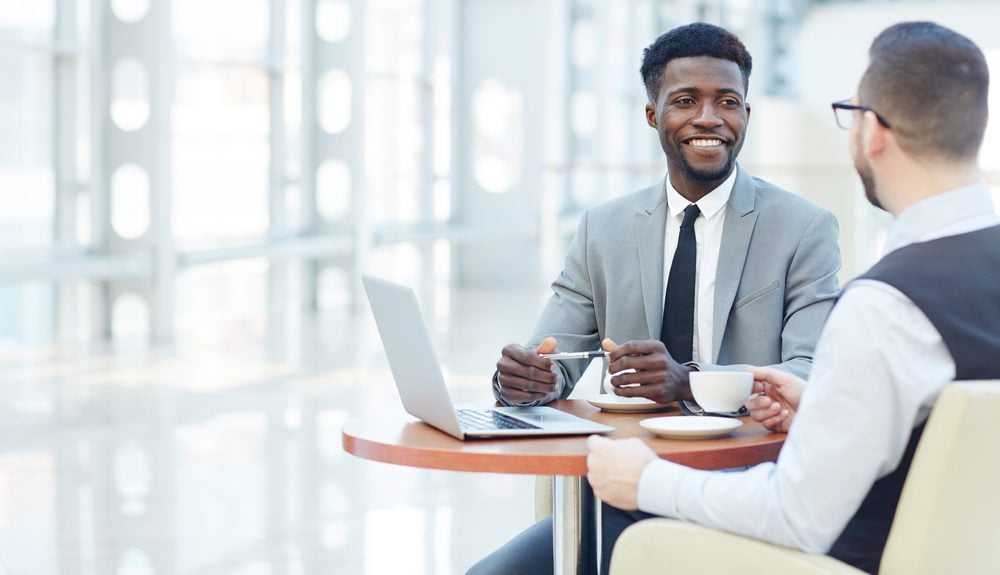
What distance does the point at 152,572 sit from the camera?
10.9 feet

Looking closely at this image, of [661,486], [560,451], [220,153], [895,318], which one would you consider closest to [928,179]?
[895,318]

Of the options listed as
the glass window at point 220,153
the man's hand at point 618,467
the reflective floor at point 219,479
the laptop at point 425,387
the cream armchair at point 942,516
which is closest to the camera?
the cream armchair at point 942,516

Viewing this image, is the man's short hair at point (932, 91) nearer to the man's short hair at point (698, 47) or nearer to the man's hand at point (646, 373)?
the man's hand at point (646, 373)

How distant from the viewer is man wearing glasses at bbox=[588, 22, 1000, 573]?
1479mm

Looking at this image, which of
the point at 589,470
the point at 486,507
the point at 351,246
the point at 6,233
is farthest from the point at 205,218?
Answer: the point at 589,470

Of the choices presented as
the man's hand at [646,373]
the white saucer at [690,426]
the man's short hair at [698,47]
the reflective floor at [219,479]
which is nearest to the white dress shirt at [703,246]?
the man's short hair at [698,47]

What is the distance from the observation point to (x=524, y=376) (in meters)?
2.20

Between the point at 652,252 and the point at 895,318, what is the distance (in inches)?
38.9

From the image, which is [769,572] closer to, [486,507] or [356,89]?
[486,507]

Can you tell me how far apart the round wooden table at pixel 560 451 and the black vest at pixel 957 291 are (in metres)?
0.28

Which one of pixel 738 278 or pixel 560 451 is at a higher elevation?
pixel 738 278

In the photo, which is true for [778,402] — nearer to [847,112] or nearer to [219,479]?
[847,112]

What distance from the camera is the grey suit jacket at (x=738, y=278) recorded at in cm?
236

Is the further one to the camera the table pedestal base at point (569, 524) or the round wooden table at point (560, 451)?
the table pedestal base at point (569, 524)
